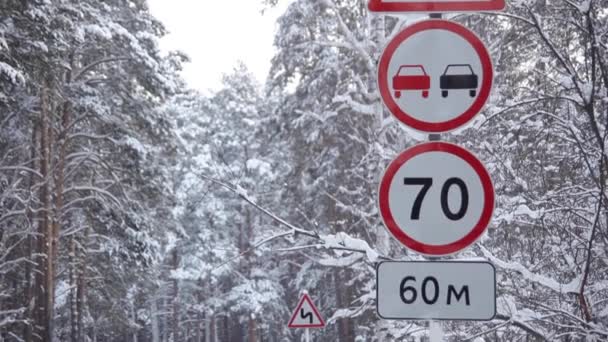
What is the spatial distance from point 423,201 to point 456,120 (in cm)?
41

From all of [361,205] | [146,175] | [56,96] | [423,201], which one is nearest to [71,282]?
[146,175]

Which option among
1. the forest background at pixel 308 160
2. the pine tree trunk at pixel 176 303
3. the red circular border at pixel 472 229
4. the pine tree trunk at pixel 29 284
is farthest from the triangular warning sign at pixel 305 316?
the pine tree trunk at pixel 176 303

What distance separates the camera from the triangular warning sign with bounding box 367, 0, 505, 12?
336 centimetres

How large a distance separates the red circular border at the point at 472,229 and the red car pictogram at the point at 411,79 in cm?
28

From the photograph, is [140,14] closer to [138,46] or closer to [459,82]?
[138,46]

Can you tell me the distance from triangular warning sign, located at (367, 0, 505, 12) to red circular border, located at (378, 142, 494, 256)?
2.16 ft

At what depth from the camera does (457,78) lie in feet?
10.9

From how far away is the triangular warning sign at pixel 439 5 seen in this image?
336 centimetres

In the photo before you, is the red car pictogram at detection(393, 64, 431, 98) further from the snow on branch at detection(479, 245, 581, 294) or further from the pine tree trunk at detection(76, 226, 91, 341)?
the pine tree trunk at detection(76, 226, 91, 341)

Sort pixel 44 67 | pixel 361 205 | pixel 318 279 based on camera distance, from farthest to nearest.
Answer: pixel 318 279 < pixel 361 205 < pixel 44 67

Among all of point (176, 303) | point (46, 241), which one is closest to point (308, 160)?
point (46, 241)

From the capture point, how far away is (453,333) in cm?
514

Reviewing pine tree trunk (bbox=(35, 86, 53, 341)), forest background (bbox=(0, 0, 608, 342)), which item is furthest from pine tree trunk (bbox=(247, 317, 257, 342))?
pine tree trunk (bbox=(35, 86, 53, 341))

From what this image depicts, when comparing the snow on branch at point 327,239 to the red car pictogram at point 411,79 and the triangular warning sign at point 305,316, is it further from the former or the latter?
the triangular warning sign at point 305,316
